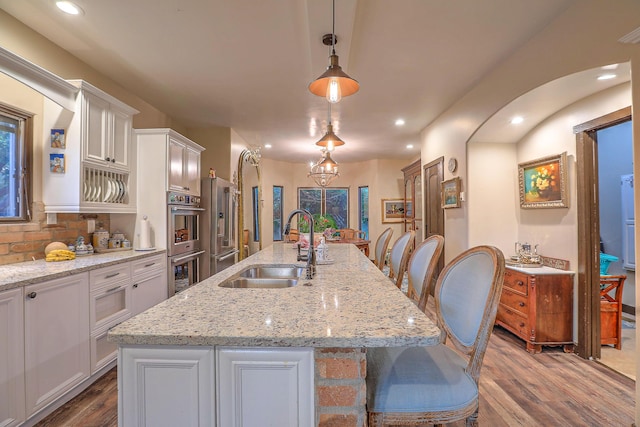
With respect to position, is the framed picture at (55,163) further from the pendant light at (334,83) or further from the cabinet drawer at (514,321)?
the cabinet drawer at (514,321)

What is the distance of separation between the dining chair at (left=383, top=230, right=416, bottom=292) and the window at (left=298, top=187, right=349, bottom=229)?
6.05 meters

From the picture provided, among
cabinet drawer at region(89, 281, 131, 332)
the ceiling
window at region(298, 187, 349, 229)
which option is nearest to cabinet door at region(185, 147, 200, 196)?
the ceiling

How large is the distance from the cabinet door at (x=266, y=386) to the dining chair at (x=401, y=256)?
1504 mm

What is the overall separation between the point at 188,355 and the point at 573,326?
3276 mm

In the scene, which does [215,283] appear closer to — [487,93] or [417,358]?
[417,358]

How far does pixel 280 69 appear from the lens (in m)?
3.02

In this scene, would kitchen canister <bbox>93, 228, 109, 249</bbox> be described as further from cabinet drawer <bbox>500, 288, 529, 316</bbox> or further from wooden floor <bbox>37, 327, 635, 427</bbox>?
cabinet drawer <bbox>500, 288, 529, 316</bbox>

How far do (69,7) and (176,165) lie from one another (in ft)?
5.31

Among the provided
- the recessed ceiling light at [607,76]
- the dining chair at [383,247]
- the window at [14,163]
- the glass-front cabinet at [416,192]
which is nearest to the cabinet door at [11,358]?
the window at [14,163]

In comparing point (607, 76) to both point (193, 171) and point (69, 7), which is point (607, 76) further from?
point (193, 171)

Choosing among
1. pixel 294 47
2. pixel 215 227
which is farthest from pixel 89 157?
pixel 294 47

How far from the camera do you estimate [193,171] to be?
157 inches

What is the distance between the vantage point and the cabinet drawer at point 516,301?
2.86 m

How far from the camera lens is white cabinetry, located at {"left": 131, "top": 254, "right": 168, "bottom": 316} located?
2736 millimetres
